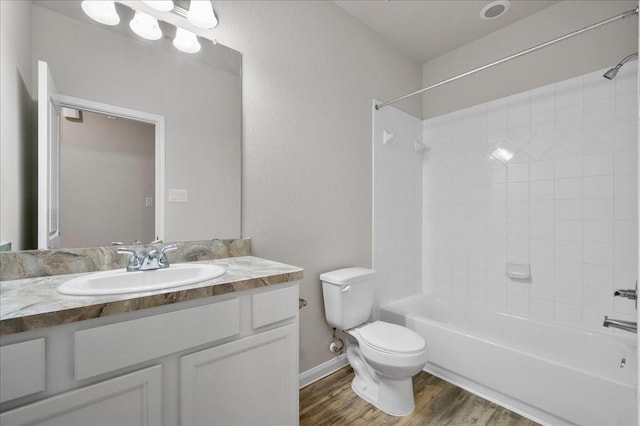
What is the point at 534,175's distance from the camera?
219 cm

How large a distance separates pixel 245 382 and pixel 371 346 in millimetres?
840

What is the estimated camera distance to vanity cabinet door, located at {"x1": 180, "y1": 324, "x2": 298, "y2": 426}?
953 millimetres

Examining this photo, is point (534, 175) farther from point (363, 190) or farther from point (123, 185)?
point (123, 185)

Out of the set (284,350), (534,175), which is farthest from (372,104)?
(284,350)

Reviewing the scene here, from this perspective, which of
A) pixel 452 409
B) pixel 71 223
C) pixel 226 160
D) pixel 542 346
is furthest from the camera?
pixel 542 346

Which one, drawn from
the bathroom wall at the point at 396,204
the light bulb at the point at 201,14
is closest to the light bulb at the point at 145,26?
the light bulb at the point at 201,14

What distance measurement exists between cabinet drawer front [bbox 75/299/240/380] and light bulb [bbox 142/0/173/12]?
1383 mm

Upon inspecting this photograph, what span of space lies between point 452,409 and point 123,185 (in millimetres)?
2149

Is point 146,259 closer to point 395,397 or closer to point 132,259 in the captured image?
point 132,259

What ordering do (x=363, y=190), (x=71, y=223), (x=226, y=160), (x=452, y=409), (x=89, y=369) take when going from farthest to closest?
(x=363, y=190) → (x=452, y=409) → (x=226, y=160) → (x=71, y=223) → (x=89, y=369)

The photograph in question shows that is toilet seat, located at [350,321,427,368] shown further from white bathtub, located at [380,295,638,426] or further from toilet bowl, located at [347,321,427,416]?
white bathtub, located at [380,295,638,426]

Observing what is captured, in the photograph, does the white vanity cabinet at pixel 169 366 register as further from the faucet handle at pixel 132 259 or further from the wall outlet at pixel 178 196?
the wall outlet at pixel 178 196

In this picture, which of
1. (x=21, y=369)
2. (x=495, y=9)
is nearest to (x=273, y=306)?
(x=21, y=369)

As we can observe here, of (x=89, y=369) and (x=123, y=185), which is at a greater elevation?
(x=123, y=185)
